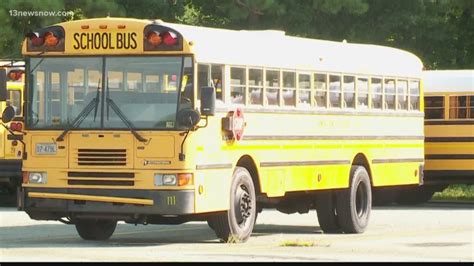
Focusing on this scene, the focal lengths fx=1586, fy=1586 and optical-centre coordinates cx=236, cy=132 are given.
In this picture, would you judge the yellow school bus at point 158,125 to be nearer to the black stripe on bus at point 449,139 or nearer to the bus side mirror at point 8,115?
the bus side mirror at point 8,115

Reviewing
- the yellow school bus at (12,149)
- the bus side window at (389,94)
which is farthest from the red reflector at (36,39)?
the yellow school bus at (12,149)

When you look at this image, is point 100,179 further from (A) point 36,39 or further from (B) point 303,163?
(B) point 303,163

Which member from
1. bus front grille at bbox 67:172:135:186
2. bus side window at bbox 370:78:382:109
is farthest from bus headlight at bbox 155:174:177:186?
bus side window at bbox 370:78:382:109

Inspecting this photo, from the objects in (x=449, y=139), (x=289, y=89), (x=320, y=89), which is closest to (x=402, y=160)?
(x=320, y=89)

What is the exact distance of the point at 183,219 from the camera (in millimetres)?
18141

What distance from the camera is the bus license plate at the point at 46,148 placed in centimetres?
1803

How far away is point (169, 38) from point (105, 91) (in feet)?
3.23

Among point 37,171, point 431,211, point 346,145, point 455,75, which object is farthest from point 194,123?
point 455,75

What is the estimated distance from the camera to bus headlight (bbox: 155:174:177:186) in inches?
687

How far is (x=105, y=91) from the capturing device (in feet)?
59.0

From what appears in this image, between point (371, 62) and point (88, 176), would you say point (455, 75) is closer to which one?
point (371, 62)

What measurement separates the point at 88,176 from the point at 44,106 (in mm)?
1107

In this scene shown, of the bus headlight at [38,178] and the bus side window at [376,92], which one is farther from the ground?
the bus side window at [376,92]

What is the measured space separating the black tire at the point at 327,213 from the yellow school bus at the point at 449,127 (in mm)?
7074
